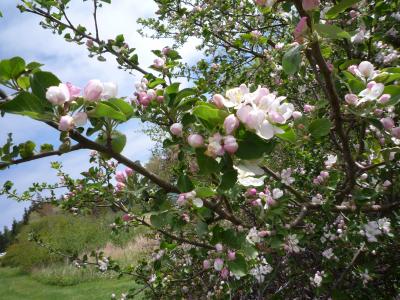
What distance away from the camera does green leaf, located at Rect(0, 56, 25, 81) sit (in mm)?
693

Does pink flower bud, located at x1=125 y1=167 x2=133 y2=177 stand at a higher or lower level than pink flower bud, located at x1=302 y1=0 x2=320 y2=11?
lower

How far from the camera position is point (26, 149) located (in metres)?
0.73

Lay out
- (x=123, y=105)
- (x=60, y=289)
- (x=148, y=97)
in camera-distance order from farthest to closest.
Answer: (x=60, y=289) → (x=148, y=97) → (x=123, y=105)

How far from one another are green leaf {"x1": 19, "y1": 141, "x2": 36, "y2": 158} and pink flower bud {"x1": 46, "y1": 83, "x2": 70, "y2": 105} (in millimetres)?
110

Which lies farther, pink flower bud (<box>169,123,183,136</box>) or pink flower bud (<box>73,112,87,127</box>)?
pink flower bud (<box>169,123,183,136</box>)

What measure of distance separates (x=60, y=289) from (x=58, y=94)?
10468mm

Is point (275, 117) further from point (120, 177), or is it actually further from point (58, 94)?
point (120, 177)

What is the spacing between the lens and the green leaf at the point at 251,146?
71 centimetres

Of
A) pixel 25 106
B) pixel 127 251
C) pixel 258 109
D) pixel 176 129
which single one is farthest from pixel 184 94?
pixel 127 251

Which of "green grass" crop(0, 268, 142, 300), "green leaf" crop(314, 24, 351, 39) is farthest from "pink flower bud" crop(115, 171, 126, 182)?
"green grass" crop(0, 268, 142, 300)

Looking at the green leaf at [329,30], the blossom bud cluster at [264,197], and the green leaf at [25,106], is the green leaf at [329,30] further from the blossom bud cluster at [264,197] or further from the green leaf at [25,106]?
the blossom bud cluster at [264,197]

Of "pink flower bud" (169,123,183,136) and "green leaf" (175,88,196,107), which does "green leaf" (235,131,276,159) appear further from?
"green leaf" (175,88,196,107)

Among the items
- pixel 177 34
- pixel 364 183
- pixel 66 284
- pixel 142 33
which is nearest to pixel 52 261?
pixel 66 284

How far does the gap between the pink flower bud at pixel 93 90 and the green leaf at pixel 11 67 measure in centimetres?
13
